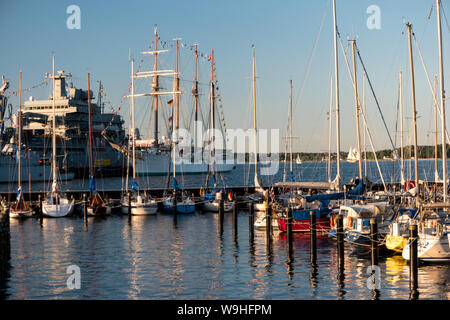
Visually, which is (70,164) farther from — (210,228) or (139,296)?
(139,296)

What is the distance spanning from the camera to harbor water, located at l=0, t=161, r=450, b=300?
20781 millimetres

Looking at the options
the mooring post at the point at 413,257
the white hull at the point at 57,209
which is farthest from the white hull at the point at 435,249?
the white hull at the point at 57,209

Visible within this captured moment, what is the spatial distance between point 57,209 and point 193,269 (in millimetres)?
23472

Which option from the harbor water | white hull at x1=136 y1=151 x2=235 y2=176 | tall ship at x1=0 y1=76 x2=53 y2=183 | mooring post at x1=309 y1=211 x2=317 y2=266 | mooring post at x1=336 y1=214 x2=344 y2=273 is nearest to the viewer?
the harbor water

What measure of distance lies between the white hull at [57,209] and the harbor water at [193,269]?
7794 mm

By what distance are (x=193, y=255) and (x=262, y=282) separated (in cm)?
697

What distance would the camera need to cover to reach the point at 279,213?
34500 millimetres

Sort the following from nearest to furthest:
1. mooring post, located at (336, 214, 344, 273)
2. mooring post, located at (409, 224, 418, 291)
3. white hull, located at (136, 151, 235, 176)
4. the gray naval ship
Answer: mooring post, located at (409, 224, 418, 291), mooring post, located at (336, 214, 344, 273), the gray naval ship, white hull, located at (136, 151, 235, 176)

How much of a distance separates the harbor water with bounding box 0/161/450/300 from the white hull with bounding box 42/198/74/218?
25.6 ft

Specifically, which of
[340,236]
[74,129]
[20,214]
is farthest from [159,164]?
[340,236]

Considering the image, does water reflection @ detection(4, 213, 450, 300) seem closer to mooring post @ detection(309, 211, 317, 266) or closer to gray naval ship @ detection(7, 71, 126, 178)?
mooring post @ detection(309, 211, 317, 266)

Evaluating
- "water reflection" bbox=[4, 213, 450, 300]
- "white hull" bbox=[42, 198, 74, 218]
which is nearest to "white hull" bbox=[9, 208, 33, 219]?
"white hull" bbox=[42, 198, 74, 218]
